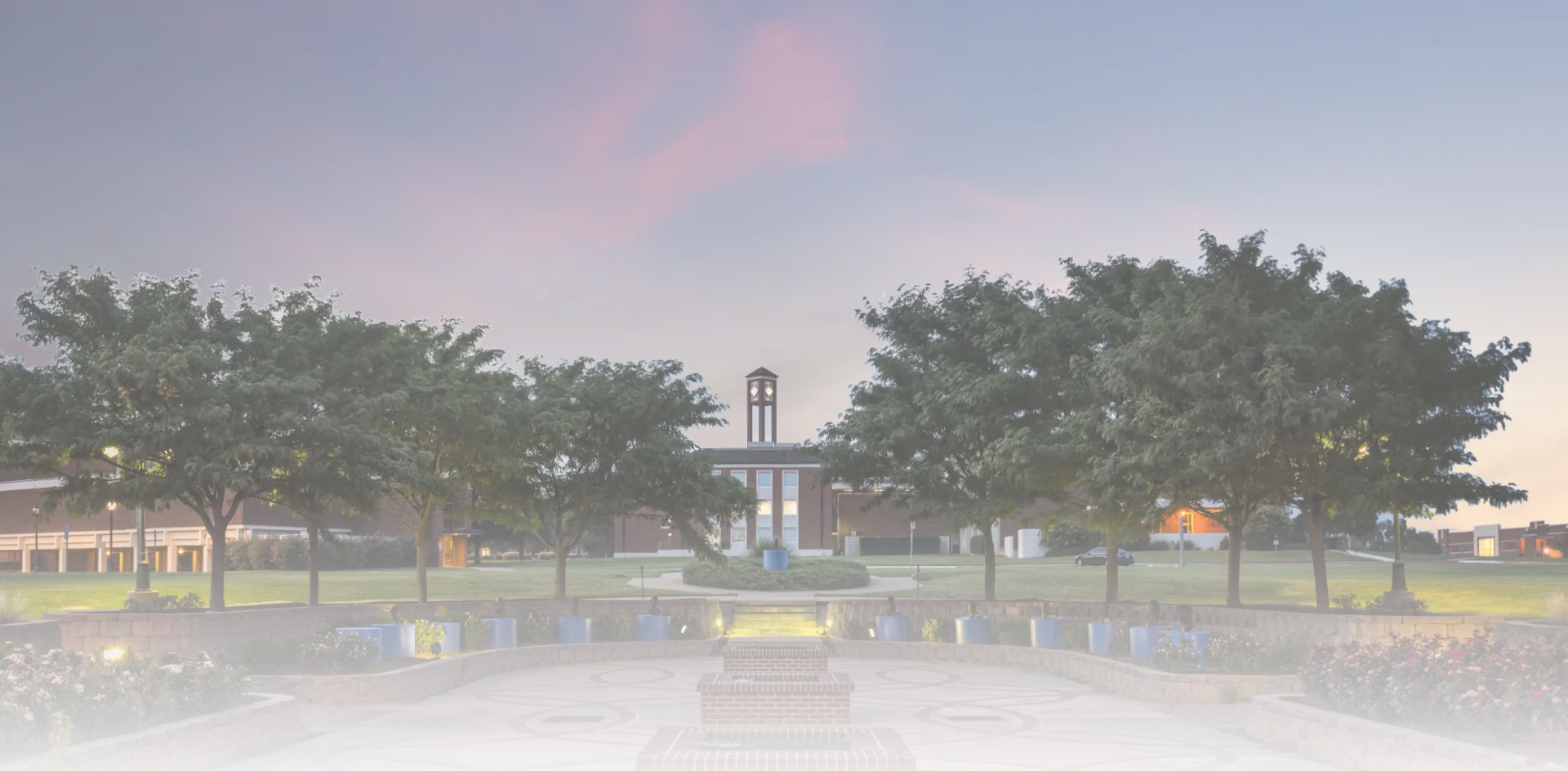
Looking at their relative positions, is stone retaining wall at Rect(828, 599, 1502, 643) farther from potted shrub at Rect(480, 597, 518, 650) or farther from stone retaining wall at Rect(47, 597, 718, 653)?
stone retaining wall at Rect(47, 597, 718, 653)

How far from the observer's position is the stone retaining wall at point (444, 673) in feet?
68.0

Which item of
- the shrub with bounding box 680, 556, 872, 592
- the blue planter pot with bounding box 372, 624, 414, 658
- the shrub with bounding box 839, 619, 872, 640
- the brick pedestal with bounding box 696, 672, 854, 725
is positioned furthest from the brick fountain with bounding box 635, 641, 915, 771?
the shrub with bounding box 680, 556, 872, 592

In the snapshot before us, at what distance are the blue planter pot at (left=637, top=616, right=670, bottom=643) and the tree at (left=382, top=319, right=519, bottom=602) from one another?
17.7 ft

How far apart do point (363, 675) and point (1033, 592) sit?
96.2 ft

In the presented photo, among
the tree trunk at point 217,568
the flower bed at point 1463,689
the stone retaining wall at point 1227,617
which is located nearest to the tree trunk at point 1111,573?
the stone retaining wall at point 1227,617

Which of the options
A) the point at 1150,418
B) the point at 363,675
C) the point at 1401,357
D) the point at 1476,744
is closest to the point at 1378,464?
the point at 1401,357

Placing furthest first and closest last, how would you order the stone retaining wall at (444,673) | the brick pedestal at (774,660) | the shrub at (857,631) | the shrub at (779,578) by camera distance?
1. the shrub at (779,578)
2. the shrub at (857,631)
3. the stone retaining wall at (444,673)
4. the brick pedestal at (774,660)

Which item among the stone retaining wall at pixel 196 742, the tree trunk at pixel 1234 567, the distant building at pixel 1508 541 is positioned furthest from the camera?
the distant building at pixel 1508 541

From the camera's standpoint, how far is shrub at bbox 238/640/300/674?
21344mm

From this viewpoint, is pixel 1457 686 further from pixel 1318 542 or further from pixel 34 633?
pixel 34 633

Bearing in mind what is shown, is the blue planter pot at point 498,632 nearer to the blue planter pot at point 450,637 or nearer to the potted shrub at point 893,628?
the blue planter pot at point 450,637

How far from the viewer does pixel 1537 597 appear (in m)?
35.0

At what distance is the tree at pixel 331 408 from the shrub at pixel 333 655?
12.1 ft

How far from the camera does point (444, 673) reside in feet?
78.0
